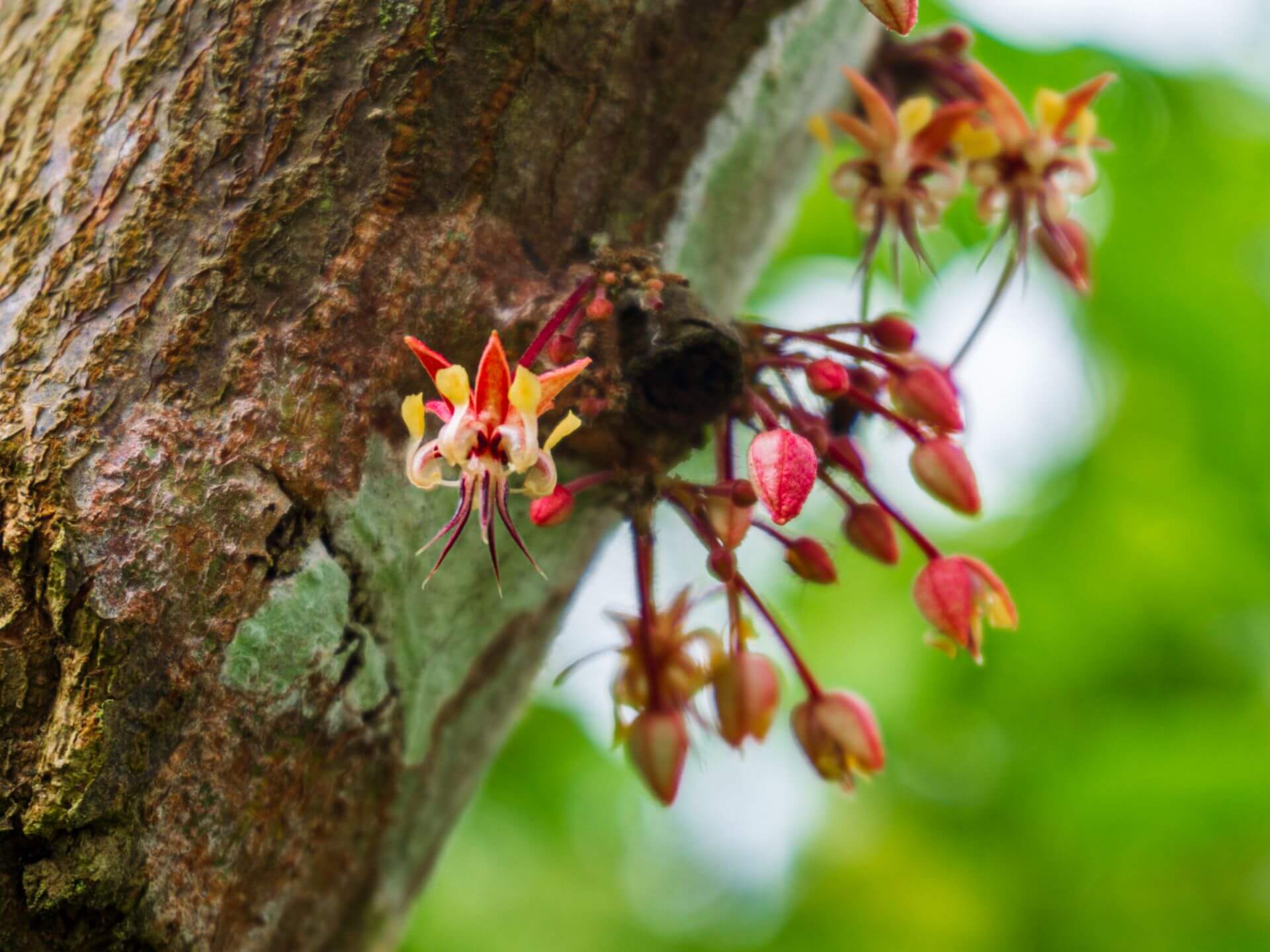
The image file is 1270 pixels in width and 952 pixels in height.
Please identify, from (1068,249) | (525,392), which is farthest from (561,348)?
(1068,249)

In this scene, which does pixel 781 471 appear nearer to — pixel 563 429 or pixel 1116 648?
pixel 563 429

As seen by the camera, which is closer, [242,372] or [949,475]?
[242,372]

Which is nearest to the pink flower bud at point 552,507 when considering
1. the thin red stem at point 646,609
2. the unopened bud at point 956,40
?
the thin red stem at point 646,609

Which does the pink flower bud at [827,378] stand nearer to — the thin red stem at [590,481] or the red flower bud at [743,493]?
the red flower bud at [743,493]

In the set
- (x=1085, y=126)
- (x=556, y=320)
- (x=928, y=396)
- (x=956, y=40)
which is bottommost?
(x=556, y=320)

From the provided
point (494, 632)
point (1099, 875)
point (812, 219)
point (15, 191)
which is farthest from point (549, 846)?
point (15, 191)

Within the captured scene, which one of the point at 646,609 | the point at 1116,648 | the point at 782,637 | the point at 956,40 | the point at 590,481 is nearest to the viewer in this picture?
the point at 590,481
